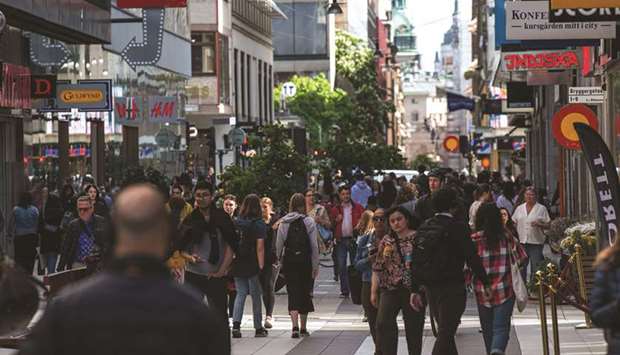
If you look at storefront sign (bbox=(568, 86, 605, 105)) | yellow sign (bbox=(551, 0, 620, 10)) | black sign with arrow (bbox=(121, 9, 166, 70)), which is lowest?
storefront sign (bbox=(568, 86, 605, 105))

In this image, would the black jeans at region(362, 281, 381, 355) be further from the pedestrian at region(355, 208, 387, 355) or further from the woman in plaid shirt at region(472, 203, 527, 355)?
the woman in plaid shirt at region(472, 203, 527, 355)

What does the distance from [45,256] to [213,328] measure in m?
21.6

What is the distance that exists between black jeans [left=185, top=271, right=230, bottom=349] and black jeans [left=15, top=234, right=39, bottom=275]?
1063cm

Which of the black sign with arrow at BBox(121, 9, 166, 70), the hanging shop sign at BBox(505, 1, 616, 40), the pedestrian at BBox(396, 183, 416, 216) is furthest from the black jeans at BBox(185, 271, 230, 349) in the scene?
the black sign with arrow at BBox(121, 9, 166, 70)

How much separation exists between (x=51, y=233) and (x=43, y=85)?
5.56 metres

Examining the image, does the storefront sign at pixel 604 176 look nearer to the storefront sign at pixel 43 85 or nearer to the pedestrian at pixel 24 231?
the pedestrian at pixel 24 231

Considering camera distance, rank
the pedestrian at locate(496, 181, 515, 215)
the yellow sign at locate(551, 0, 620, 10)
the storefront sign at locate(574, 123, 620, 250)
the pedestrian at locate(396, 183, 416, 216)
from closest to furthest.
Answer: the storefront sign at locate(574, 123, 620, 250) < the yellow sign at locate(551, 0, 620, 10) < the pedestrian at locate(396, 183, 416, 216) < the pedestrian at locate(496, 181, 515, 215)

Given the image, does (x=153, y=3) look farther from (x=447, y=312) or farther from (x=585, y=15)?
(x=447, y=312)

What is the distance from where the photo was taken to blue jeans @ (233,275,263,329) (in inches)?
738

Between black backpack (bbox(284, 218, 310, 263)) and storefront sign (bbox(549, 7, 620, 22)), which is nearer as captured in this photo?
storefront sign (bbox(549, 7, 620, 22))

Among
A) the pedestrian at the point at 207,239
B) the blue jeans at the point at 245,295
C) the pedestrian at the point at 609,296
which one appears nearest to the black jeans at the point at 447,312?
the pedestrian at the point at 207,239

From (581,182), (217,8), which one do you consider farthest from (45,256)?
(217,8)

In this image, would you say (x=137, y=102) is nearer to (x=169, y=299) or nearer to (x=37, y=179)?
(x=37, y=179)

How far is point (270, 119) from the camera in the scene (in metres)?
84.8
